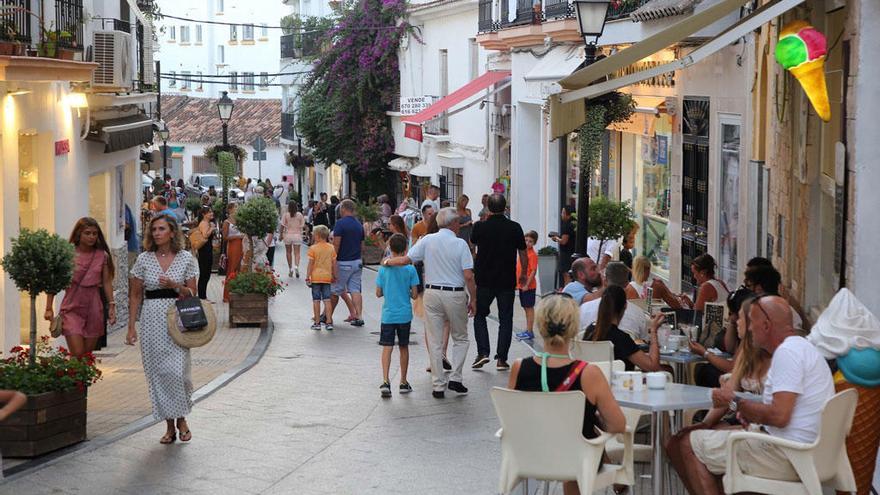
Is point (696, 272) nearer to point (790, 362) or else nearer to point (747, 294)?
point (747, 294)

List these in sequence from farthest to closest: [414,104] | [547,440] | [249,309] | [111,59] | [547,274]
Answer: [414,104], [547,274], [249,309], [111,59], [547,440]

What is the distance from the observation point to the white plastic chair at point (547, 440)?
294 inches

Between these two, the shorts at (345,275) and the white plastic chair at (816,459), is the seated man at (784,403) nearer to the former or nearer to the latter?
the white plastic chair at (816,459)

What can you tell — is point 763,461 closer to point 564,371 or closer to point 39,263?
point 564,371

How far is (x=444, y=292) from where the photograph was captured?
13.9m

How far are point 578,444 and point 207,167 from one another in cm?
8212

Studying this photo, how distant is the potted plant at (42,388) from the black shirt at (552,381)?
4.45 meters

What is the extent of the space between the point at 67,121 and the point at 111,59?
1.56 meters

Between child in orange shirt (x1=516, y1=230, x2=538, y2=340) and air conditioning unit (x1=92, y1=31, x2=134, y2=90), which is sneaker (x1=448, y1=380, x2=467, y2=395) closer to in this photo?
child in orange shirt (x1=516, y1=230, x2=538, y2=340)

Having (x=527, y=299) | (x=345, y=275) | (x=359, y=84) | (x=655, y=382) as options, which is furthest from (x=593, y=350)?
(x=359, y=84)

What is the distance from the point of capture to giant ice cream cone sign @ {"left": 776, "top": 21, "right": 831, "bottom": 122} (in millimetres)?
9930

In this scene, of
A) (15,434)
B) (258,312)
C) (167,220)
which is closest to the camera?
(15,434)

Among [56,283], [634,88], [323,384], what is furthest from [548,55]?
[56,283]

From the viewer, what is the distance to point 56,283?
12.1 meters
